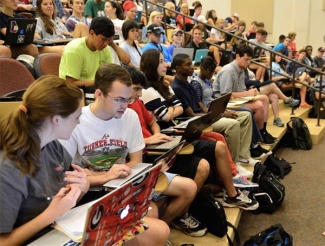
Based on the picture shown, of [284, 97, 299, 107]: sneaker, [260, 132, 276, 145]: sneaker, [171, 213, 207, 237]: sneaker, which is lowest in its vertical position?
[284, 97, 299, 107]: sneaker

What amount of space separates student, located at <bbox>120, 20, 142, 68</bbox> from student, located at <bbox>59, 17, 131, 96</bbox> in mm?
963

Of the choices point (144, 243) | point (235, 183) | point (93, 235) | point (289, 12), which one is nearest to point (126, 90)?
point (144, 243)

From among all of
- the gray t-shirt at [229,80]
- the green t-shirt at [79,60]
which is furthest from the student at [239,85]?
the green t-shirt at [79,60]

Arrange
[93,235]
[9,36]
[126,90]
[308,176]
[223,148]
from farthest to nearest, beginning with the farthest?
[308,176], [9,36], [223,148], [126,90], [93,235]

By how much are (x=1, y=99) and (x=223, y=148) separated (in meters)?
1.42

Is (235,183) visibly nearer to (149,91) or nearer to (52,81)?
(149,91)

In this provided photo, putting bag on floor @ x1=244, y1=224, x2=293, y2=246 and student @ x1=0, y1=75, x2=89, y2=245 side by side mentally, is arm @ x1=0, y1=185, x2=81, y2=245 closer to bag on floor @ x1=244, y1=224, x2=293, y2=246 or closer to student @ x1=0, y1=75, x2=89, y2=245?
student @ x1=0, y1=75, x2=89, y2=245

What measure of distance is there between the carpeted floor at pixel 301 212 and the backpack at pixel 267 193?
5 cm

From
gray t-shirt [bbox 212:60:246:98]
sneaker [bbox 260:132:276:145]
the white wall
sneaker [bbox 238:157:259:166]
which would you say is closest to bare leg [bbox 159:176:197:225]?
sneaker [bbox 238:157:259:166]

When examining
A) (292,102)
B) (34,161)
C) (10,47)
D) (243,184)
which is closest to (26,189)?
(34,161)

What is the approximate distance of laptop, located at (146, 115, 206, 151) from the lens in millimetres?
1973

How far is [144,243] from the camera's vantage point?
1.42 meters

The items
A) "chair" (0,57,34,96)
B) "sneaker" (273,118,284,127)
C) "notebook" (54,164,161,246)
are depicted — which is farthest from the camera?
"sneaker" (273,118,284,127)

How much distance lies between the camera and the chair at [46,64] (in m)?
2.50
